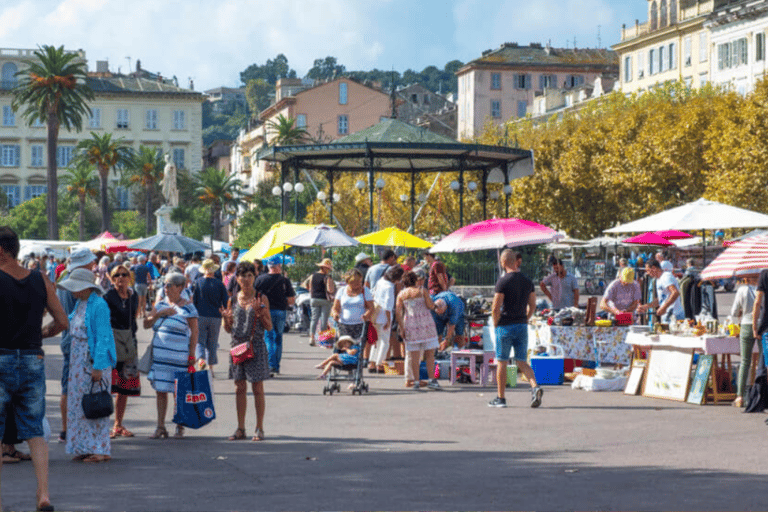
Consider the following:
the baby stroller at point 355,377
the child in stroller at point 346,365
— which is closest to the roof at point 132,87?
the child in stroller at point 346,365

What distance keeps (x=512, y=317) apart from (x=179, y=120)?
4219 inches

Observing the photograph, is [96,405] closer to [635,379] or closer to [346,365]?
[346,365]

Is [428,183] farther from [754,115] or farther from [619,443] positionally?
[619,443]

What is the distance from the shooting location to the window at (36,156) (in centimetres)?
11812

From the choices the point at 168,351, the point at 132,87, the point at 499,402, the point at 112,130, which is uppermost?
the point at 132,87

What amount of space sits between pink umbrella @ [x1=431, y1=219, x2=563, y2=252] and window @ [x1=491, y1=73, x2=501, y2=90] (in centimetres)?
9854

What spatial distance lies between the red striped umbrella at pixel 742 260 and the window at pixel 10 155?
357ft

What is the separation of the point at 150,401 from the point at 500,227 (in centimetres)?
732

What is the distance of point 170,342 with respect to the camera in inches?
482

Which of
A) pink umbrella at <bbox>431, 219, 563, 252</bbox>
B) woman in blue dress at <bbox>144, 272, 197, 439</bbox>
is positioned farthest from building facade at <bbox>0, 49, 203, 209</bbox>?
woman in blue dress at <bbox>144, 272, 197, 439</bbox>

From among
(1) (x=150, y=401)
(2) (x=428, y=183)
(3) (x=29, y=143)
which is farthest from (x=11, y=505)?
(3) (x=29, y=143)

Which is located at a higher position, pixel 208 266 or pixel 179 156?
pixel 179 156

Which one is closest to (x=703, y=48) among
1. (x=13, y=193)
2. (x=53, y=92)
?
(x=53, y=92)

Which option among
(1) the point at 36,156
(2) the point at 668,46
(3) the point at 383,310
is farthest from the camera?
(1) the point at 36,156
